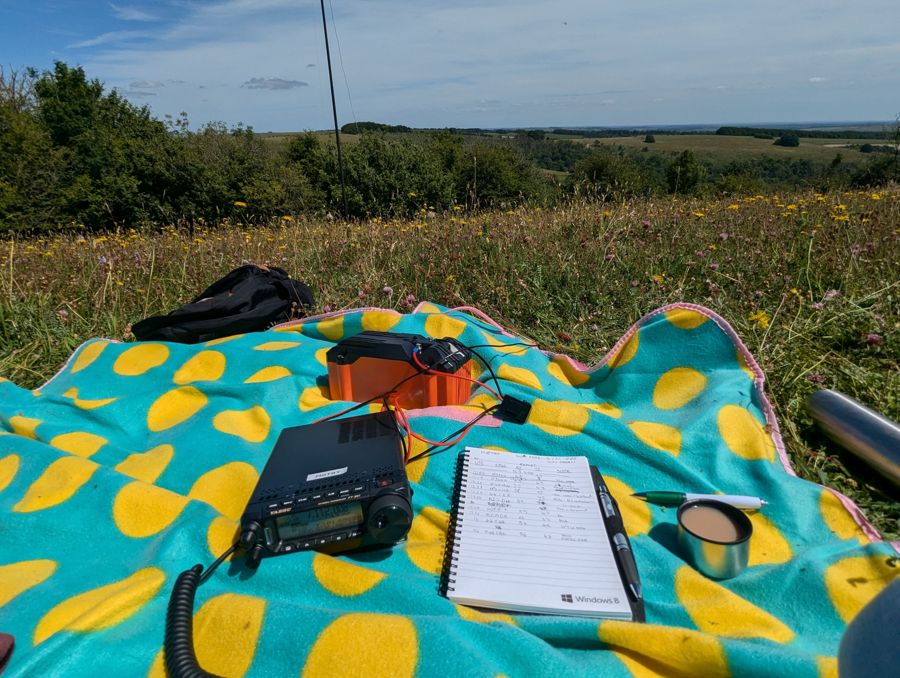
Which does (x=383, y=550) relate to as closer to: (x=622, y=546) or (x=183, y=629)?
(x=183, y=629)

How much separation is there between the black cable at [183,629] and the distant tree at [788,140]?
5657 cm

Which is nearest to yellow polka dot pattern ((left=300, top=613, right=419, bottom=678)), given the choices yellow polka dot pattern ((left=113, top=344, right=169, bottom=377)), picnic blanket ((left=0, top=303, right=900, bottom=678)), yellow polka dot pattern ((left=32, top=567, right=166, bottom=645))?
picnic blanket ((left=0, top=303, right=900, bottom=678))

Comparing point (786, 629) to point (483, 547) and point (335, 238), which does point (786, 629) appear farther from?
point (335, 238)

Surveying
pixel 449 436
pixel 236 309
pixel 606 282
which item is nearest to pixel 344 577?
pixel 449 436

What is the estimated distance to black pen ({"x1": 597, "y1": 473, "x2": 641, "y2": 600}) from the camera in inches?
46.8

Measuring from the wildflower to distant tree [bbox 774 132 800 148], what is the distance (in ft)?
178

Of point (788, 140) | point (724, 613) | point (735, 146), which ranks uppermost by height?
point (735, 146)

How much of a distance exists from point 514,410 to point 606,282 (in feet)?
4.98

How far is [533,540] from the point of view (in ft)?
4.39

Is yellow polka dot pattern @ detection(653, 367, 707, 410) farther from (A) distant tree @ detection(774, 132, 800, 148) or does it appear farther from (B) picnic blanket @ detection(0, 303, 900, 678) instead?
(A) distant tree @ detection(774, 132, 800, 148)

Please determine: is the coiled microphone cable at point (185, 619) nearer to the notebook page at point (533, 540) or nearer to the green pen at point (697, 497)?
the notebook page at point (533, 540)

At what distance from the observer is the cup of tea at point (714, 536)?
1.23 metres

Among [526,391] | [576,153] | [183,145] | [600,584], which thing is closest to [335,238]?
[526,391]

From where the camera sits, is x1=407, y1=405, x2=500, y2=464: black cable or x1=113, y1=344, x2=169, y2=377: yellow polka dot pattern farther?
x1=113, y1=344, x2=169, y2=377: yellow polka dot pattern
